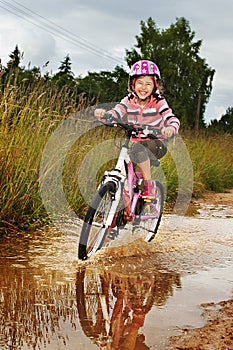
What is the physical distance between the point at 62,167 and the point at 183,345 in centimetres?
400

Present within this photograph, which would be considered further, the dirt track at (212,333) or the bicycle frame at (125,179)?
the bicycle frame at (125,179)

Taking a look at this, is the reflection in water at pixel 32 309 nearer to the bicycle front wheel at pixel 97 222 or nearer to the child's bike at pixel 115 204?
the bicycle front wheel at pixel 97 222

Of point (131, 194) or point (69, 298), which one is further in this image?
point (131, 194)

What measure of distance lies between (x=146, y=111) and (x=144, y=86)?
0.25 metres

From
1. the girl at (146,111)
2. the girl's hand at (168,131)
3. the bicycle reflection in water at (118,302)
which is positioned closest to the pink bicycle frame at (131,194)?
the girl at (146,111)

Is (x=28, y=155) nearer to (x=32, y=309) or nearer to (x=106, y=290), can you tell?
(x=106, y=290)

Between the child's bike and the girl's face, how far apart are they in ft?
1.45

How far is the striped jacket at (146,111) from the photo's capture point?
5422 mm

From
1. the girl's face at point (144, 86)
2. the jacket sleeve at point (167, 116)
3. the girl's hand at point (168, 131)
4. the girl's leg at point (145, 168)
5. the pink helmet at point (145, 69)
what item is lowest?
the girl's leg at point (145, 168)

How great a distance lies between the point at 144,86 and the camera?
5445 millimetres

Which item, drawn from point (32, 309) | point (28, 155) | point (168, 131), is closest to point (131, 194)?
point (168, 131)

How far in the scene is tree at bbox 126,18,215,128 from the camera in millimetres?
39969

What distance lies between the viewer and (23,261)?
4547 millimetres

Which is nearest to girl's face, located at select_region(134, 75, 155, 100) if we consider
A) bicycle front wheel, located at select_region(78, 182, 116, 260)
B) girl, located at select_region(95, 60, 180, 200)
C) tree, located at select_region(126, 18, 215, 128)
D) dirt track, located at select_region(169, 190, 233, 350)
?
girl, located at select_region(95, 60, 180, 200)
